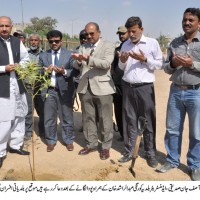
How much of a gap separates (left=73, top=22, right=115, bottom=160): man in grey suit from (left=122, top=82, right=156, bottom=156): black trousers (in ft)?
1.01

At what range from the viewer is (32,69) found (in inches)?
155

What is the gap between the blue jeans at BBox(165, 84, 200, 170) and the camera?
414 centimetres

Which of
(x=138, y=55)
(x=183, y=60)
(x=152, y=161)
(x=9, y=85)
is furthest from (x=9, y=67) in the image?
(x=152, y=161)

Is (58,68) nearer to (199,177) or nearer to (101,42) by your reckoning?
(101,42)

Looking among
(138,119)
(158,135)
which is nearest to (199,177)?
(138,119)

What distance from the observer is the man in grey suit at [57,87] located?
17.1 ft

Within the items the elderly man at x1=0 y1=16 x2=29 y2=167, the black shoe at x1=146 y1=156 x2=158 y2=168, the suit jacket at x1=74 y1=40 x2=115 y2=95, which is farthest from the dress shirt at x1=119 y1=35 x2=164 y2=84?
the elderly man at x1=0 y1=16 x2=29 y2=167

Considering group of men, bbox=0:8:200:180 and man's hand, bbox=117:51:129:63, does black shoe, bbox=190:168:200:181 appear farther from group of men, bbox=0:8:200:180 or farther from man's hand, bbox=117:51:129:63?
man's hand, bbox=117:51:129:63

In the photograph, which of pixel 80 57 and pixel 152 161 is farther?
pixel 152 161

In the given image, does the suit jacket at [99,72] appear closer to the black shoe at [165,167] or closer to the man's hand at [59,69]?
the man's hand at [59,69]

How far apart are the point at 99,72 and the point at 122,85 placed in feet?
1.44

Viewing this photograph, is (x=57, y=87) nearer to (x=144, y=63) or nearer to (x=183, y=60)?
(x=144, y=63)

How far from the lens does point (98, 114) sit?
5.17m

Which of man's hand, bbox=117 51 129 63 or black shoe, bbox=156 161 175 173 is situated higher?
man's hand, bbox=117 51 129 63
